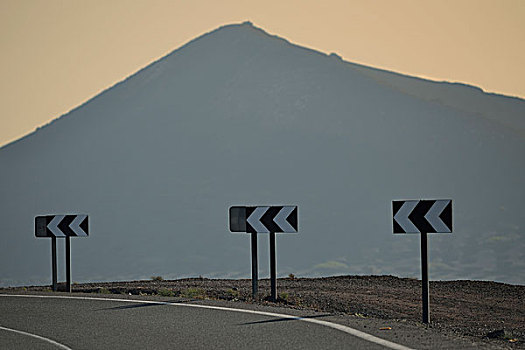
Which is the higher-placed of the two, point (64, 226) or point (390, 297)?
point (64, 226)

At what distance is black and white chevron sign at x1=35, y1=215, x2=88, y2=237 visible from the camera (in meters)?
17.3

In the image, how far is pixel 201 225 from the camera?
186250mm

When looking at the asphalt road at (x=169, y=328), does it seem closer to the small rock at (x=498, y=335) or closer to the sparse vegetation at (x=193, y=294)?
the sparse vegetation at (x=193, y=294)

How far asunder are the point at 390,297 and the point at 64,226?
20.3 ft

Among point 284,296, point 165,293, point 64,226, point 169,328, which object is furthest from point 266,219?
point 64,226

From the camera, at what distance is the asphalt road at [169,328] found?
33.3 feet

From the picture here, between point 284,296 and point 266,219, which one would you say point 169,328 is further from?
point 266,219

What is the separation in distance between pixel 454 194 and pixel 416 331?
189m

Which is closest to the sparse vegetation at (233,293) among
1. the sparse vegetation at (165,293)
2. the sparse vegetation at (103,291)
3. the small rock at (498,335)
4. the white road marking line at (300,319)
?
the sparse vegetation at (165,293)

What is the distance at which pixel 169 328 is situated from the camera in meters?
11.3

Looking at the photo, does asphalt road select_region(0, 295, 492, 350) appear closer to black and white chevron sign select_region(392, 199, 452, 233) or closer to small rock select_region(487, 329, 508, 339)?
small rock select_region(487, 329, 508, 339)

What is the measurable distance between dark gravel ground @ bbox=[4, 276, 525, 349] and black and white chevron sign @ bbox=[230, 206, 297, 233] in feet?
3.53

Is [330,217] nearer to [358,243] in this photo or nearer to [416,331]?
[358,243]

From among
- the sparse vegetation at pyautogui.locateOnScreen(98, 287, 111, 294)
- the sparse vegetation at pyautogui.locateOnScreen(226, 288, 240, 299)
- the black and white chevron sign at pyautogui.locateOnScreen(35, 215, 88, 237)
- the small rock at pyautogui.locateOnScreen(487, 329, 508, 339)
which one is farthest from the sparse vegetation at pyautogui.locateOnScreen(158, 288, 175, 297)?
the small rock at pyautogui.locateOnScreen(487, 329, 508, 339)
